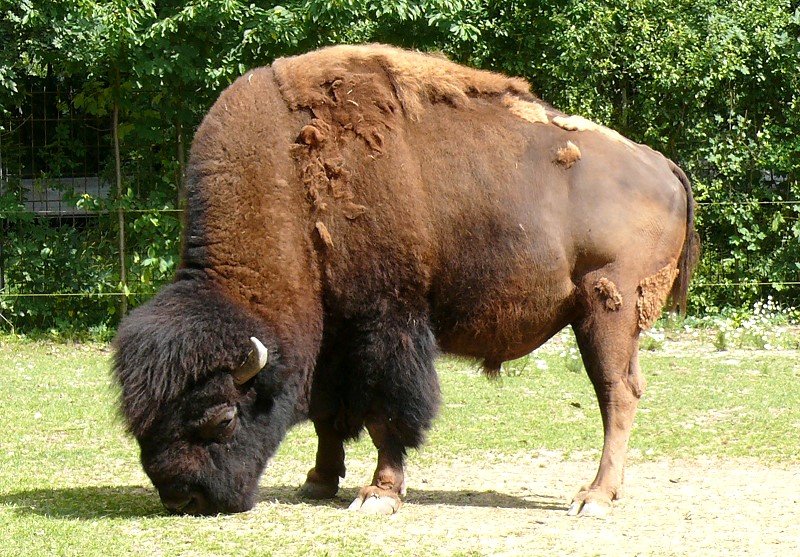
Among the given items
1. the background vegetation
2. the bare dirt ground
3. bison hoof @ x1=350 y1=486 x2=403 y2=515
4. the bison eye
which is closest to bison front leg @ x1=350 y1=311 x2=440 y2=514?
bison hoof @ x1=350 y1=486 x2=403 y2=515

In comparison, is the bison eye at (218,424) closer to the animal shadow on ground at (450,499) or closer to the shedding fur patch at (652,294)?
the animal shadow on ground at (450,499)

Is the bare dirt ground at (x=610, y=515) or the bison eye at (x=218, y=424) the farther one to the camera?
the bison eye at (x=218, y=424)

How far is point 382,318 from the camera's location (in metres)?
6.45

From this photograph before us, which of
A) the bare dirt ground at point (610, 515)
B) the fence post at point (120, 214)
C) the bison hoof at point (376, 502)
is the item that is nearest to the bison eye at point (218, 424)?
the bison hoof at point (376, 502)

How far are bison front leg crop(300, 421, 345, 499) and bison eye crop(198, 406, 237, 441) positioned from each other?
0.91 m

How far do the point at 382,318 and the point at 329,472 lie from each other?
113 centimetres

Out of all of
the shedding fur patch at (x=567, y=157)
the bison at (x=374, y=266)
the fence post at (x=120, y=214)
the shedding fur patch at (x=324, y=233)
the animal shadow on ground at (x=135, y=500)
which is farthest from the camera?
the fence post at (x=120, y=214)

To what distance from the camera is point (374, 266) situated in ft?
21.1

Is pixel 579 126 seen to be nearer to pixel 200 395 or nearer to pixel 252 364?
pixel 252 364

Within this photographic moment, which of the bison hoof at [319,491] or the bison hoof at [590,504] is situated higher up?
the bison hoof at [590,504]

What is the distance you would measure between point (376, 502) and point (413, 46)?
9.68m

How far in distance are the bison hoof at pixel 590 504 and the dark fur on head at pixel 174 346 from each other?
2.06 metres

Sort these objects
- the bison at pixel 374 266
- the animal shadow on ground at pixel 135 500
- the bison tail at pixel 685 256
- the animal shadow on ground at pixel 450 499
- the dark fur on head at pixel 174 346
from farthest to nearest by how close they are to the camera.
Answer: the bison tail at pixel 685 256 < the animal shadow on ground at pixel 450 499 < the animal shadow on ground at pixel 135 500 < the bison at pixel 374 266 < the dark fur on head at pixel 174 346

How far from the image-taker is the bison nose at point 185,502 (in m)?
6.01
